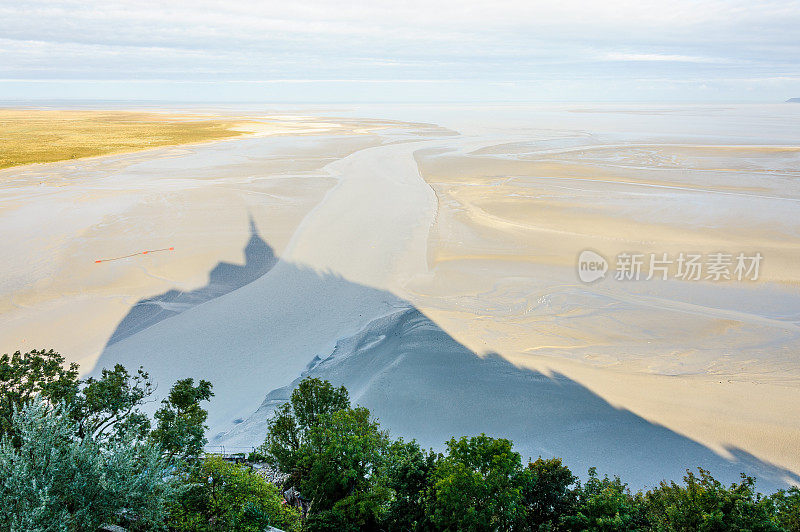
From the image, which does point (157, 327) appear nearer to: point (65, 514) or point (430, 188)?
point (65, 514)

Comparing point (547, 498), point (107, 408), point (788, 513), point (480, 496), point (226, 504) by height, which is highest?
point (107, 408)

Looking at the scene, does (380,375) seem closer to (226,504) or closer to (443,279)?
(443,279)

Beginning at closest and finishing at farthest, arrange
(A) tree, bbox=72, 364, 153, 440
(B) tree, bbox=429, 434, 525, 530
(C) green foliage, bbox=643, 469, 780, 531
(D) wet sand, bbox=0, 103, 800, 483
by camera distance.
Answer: (C) green foliage, bbox=643, 469, 780, 531 → (B) tree, bbox=429, 434, 525, 530 → (A) tree, bbox=72, 364, 153, 440 → (D) wet sand, bbox=0, 103, 800, 483

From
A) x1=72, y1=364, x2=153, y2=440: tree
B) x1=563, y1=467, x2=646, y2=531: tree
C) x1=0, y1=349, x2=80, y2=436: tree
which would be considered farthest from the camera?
x1=72, y1=364, x2=153, y2=440: tree

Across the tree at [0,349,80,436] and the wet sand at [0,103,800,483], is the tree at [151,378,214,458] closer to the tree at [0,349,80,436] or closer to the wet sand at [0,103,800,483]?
the tree at [0,349,80,436]

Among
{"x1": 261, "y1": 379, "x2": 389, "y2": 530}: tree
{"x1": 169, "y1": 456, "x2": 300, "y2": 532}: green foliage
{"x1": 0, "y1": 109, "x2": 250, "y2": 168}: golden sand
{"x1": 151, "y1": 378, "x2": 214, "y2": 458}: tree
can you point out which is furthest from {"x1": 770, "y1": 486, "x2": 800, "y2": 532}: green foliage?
{"x1": 0, "y1": 109, "x2": 250, "y2": 168}: golden sand

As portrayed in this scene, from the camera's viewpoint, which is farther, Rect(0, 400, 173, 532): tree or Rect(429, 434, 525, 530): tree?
Rect(429, 434, 525, 530): tree

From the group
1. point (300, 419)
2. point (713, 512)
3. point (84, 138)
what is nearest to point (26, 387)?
point (300, 419)
